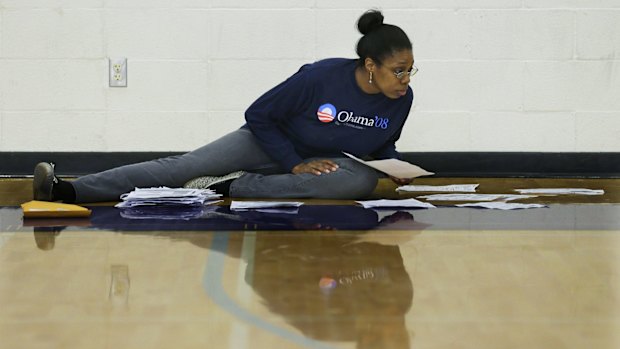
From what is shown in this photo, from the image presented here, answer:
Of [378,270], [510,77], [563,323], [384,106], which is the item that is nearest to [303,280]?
[378,270]

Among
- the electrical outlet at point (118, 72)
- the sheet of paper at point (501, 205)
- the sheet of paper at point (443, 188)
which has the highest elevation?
the electrical outlet at point (118, 72)

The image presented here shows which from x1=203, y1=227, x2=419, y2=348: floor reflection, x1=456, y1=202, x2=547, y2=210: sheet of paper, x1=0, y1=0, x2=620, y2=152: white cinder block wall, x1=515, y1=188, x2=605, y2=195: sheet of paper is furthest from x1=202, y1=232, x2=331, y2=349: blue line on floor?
x1=0, y1=0, x2=620, y2=152: white cinder block wall

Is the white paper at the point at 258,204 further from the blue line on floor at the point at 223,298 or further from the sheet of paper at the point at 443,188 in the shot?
the sheet of paper at the point at 443,188

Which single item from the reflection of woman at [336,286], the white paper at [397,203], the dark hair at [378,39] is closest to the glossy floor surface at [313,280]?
the reflection of woman at [336,286]

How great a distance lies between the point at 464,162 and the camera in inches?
197

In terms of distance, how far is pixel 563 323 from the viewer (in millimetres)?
1754

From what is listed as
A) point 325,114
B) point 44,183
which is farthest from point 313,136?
point 44,183

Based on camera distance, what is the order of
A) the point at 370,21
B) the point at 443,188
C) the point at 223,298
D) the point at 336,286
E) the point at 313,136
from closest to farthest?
the point at 223,298 < the point at 336,286 < the point at 370,21 < the point at 313,136 < the point at 443,188

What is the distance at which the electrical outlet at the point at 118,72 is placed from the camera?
4906 millimetres

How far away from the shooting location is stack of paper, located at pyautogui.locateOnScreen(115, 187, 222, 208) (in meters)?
3.33

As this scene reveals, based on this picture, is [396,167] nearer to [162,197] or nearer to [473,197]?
[473,197]

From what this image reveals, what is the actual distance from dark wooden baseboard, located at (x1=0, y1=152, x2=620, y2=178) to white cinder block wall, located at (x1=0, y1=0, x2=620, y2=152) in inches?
2.2

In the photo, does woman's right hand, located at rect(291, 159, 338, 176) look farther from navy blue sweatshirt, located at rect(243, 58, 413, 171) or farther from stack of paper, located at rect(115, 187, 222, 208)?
stack of paper, located at rect(115, 187, 222, 208)

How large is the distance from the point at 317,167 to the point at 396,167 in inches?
12.6
